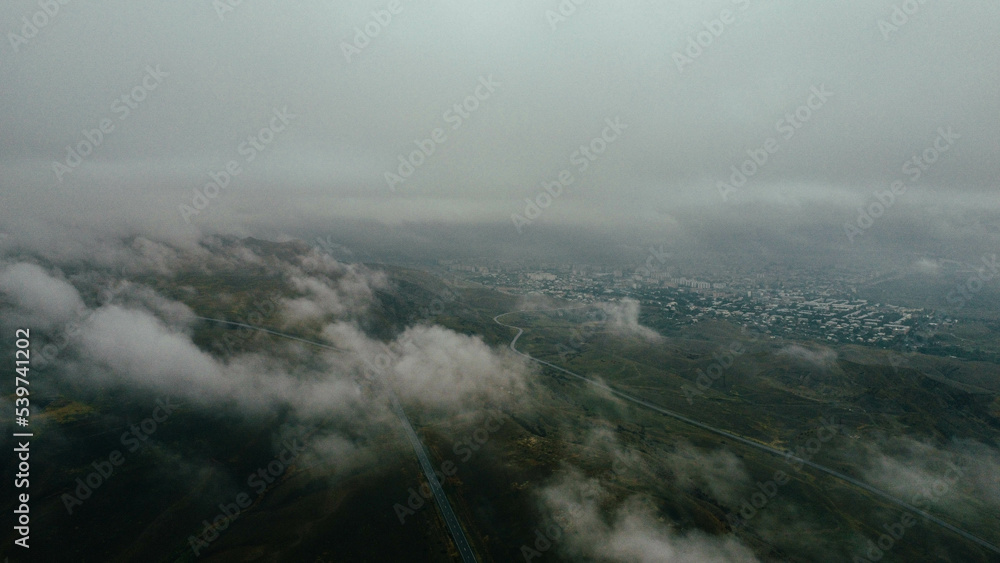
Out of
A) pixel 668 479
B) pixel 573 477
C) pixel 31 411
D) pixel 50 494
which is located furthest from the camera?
pixel 31 411

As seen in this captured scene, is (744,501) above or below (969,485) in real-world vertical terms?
below

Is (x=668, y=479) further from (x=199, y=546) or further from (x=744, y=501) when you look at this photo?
(x=199, y=546)

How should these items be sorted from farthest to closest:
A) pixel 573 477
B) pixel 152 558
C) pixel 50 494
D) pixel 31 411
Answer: pixel 31 411
pixel 573 477
pixel 50 494
pixel 152 558

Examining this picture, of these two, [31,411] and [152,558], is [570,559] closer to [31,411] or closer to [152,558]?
[152,558]

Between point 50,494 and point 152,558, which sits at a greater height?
point 152,558

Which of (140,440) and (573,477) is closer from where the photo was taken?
(573,477)

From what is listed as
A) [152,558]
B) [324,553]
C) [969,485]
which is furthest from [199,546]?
[969,485]

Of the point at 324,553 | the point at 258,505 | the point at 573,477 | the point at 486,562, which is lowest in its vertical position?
the point at 258,505

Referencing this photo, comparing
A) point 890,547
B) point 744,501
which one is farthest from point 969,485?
point 744,501

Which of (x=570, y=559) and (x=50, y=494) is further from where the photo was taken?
(x=50, y=494)
